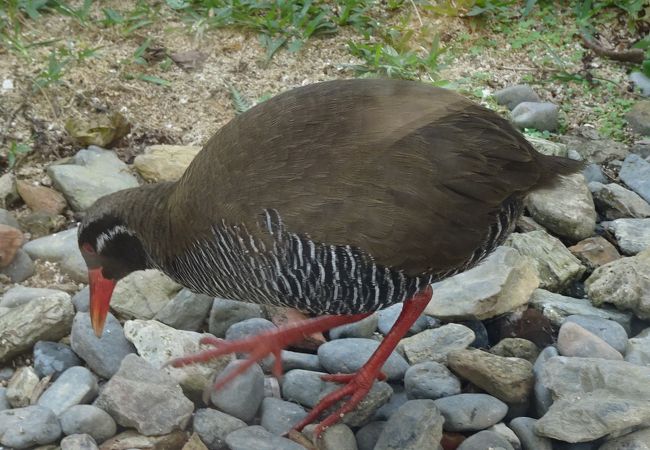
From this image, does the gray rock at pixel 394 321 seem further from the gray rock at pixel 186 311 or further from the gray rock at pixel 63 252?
the gray rock at pixel 63 252

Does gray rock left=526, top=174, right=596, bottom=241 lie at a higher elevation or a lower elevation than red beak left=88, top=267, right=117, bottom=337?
higher

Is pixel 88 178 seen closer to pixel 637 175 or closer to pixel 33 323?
pixel 33 323

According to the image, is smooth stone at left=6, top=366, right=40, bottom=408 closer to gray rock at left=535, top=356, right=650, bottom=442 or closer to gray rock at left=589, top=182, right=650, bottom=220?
gray rock at left=535, top=356, right=650, bottom=442

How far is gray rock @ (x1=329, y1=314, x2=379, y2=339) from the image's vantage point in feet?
13.8

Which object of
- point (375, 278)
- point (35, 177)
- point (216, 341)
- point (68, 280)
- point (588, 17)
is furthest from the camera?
point (588, 17)

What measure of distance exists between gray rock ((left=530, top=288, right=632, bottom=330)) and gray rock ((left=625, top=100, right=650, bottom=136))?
1.70 meters

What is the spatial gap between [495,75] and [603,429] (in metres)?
3.04

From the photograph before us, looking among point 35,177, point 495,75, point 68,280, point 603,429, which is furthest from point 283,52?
point 603,429

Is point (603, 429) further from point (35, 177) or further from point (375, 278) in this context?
point (35, 177)

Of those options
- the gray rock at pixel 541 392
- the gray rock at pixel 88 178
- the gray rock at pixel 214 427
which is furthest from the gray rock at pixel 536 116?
the gray rock at pixel 214 427

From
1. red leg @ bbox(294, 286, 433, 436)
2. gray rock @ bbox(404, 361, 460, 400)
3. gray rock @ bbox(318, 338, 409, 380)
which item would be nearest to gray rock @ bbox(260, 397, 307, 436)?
red leg @ bbox(294, 286, 433, 436)

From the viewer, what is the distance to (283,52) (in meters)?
5.86

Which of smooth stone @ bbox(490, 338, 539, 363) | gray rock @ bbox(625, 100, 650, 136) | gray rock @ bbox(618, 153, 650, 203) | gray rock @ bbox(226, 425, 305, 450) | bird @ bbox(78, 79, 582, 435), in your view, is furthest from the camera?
gray rock @ bbox(625, 100, 650, 136)

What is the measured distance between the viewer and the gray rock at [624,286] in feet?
13.5
